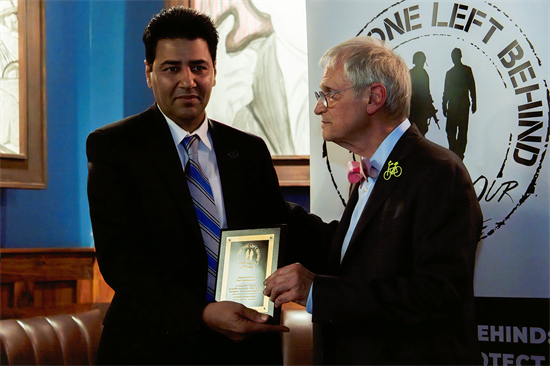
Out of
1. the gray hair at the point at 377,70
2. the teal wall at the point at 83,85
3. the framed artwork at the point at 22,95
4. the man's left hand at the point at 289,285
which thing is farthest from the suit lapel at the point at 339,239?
the framed artwork at the point at 22,95

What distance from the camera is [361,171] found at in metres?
2.25

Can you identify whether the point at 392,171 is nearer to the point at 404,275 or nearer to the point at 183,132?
the point at 404,275

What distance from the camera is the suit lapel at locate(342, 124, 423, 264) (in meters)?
2.03

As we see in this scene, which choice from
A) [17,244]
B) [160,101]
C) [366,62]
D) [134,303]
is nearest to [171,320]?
[134,303]

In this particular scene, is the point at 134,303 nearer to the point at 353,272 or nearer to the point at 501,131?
the point at 353,272

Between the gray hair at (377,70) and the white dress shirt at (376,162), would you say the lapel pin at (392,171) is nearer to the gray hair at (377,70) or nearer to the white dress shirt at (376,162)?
the white dress shirt at (376,162)

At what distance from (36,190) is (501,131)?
9.21 feet

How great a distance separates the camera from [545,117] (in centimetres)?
254

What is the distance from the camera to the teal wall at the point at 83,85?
353 centimetres

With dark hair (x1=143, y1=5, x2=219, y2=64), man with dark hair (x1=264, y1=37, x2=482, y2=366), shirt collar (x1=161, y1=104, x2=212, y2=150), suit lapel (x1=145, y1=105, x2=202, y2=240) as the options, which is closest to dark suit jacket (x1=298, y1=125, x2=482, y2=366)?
man with dark hair (x1=264, y1=37, x2=482, y2=366)

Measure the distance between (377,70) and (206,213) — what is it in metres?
0.95

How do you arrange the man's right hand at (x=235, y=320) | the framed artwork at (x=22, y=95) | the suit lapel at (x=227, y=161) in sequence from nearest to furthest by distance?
the man's right hand at (x=235, y=320), the suit lapel at (x=227, y=161), the framed artwork at (x=22, y=95)

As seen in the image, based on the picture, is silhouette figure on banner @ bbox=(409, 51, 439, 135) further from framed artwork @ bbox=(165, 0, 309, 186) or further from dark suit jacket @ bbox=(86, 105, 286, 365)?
dark suit jacket @ bbox=(86, 105, 286, 365)

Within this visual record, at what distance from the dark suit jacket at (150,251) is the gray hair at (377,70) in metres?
0.77
